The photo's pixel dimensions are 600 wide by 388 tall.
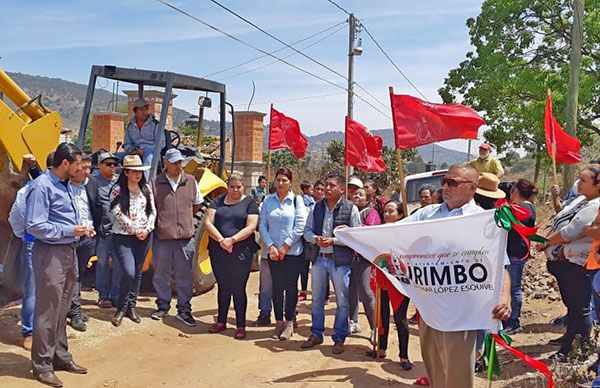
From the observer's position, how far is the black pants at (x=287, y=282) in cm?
664

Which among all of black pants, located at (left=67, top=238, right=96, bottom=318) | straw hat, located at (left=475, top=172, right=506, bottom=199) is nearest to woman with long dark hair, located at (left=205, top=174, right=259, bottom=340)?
black pants, located at (left=67, top=238, right=96, bottom=318)

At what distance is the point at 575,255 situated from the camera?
5.45m

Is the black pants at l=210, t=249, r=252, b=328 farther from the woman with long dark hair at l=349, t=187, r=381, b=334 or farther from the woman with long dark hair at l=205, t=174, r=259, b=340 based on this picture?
the woman with long dark hair at l=349, t=187, r=381, b=334

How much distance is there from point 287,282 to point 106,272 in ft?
7.18

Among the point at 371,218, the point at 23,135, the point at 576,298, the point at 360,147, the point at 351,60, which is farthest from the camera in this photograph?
the point at 351,60

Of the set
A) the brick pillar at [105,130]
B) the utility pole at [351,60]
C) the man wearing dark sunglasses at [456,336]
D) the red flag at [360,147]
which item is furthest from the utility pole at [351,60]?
the man wearing dark sunglasses at [456,336]

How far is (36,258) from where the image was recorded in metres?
4.89

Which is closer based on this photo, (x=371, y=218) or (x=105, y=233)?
(x=371, y=218)

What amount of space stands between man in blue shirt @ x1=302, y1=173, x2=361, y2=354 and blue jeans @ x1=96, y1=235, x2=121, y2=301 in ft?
7.37

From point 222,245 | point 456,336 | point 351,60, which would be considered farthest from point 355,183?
point 351,60

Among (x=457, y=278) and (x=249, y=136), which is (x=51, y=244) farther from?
(x=249, y=136)

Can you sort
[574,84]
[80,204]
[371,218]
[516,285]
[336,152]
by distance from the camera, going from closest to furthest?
[80,204] → [371,218] → [516,285] → [574,84] → [336,152]

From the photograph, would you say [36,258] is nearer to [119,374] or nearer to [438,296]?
[119,374]

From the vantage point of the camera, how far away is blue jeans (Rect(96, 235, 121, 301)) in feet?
22.9
